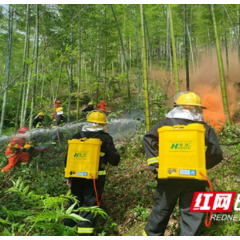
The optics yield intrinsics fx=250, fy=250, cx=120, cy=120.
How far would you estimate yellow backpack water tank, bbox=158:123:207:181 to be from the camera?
7.07 feet

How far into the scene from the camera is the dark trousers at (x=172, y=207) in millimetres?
2277

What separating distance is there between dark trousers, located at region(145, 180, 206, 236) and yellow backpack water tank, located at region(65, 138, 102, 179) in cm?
86

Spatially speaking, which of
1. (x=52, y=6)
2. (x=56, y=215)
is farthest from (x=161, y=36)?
(x=56, y=215)

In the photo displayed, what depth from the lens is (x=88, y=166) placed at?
293cm

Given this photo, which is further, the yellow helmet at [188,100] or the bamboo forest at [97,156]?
the yellow helmet at [188,100]

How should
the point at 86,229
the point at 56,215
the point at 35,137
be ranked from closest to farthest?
the point at 56,215, the point at 86,229, the point at 35,137

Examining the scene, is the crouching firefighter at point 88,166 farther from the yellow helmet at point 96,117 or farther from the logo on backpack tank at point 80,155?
the yellow helmet at point 96,117

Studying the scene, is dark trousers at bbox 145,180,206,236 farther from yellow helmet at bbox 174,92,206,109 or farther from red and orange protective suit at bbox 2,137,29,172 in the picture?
red and orange protective suit at bbox 2,137,29,172

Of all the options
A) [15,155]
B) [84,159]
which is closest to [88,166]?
[84,159]

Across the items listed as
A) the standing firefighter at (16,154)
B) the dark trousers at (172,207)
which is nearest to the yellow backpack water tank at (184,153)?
the dark trousers at (172,207)

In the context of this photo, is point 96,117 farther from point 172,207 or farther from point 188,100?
point 172,207

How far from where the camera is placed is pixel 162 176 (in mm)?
2260

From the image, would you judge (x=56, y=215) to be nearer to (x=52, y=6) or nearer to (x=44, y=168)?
(x=44, y=168)

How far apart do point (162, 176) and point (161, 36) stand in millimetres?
24228
